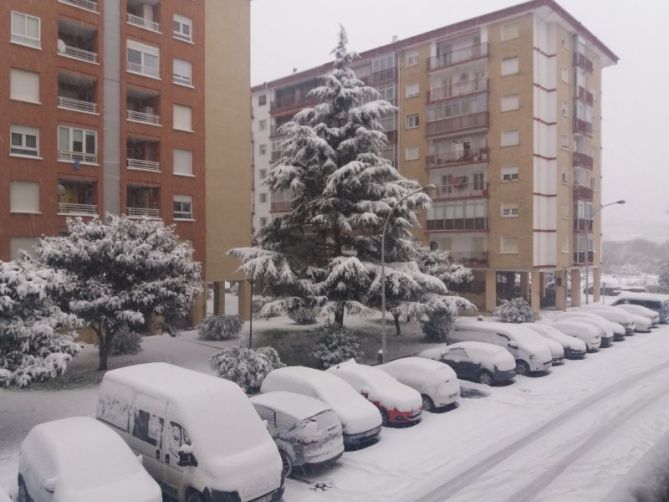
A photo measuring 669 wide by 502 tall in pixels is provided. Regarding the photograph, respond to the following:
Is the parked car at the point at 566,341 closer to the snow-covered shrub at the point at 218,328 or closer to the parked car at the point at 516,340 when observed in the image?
the parked car at the point at 516,340

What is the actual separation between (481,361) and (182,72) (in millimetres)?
21798

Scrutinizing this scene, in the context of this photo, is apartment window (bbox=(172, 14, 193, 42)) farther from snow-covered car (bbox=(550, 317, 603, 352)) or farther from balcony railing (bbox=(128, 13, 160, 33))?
snow-covered car (bbox=(550, 317, 603, 352))

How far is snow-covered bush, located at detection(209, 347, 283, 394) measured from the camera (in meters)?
17.5

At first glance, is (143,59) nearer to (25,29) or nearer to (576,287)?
(25,29)

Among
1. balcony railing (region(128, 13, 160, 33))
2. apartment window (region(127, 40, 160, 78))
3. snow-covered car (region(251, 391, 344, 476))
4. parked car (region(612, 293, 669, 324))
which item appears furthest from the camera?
parked car (region(612, 293, 669, 324))

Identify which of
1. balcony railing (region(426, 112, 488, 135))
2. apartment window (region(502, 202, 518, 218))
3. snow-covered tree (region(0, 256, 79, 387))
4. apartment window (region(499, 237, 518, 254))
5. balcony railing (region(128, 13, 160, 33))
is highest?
balcony railing (region(128, 13, 160, 33))

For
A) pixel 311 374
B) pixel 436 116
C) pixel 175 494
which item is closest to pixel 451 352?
pixel 311 374

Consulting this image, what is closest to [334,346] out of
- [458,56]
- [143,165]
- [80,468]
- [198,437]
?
[198,437]

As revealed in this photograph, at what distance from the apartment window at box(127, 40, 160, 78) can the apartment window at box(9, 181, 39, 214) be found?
25.2ft

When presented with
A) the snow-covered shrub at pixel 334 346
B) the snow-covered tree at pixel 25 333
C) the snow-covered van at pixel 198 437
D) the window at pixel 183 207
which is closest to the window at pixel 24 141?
the window at pixel 183 207

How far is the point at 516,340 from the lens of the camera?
21.2 meters

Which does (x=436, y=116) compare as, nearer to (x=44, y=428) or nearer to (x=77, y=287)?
(x=77, y=287)

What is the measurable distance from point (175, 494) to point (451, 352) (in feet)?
41.0

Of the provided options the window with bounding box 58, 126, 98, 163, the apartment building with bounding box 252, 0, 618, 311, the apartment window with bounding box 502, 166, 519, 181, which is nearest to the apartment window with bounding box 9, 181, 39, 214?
the window with bounding box 58, 126, 98, 163
